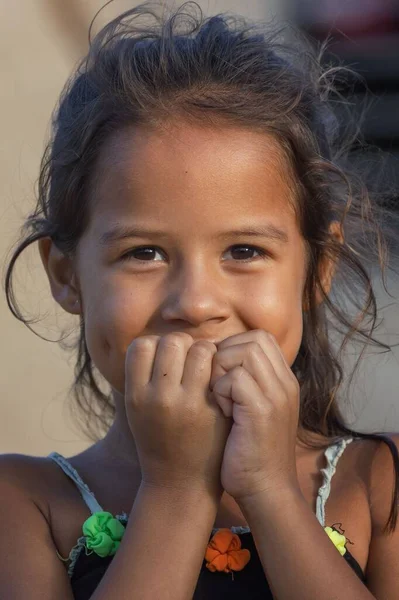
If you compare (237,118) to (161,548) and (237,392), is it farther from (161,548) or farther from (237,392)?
(161,548)

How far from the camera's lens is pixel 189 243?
88.7 inches

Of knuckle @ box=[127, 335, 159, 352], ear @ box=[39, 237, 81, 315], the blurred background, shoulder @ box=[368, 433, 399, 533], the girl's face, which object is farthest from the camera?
the blurred background

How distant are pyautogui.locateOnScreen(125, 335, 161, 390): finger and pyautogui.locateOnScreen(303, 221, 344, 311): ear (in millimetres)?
639

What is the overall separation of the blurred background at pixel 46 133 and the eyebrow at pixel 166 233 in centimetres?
95

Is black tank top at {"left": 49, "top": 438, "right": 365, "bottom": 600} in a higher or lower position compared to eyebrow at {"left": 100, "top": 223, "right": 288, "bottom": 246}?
lower

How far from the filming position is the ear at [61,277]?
8.68 feet

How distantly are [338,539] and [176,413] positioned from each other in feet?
1.72

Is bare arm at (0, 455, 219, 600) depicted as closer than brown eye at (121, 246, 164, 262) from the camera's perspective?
Yes

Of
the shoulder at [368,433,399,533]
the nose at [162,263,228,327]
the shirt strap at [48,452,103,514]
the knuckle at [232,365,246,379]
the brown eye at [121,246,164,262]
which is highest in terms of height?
the brown eye at [121,246,164,262]

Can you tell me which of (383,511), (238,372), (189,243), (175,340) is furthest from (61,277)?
(383,511)

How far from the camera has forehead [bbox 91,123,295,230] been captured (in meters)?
2.27

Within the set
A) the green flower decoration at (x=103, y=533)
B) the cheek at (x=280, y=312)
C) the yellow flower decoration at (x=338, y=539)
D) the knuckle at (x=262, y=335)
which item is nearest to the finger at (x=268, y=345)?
the knuckle at (x=262, y=335)

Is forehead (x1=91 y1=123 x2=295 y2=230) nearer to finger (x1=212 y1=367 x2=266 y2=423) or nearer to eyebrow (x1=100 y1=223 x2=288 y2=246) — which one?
eyebrow (x1=100 y1=223 x2=288 y2=246)

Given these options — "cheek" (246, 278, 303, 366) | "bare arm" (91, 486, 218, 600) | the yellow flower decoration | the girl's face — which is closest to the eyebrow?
the girl's face
